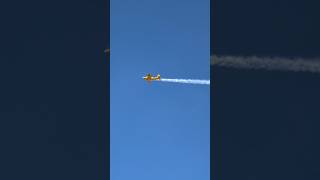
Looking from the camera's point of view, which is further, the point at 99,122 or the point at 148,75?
the point at 148,75

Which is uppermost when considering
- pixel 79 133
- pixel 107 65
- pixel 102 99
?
pixel 107 65

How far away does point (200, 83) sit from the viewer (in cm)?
504

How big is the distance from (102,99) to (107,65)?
294mm
